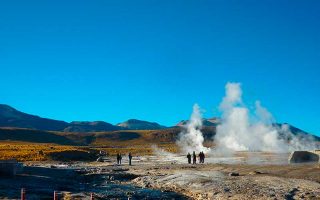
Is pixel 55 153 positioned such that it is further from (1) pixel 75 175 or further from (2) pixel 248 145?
(2) pixel 248 145

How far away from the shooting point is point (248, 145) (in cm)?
13300

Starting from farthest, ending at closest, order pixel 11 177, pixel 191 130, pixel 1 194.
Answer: pixel 191 130
pixel 11 177
pixel 1 194

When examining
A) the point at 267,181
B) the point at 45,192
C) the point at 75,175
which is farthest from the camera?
the point at 75,175

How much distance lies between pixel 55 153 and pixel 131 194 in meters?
51.7

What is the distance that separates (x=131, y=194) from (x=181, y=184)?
17.6ft

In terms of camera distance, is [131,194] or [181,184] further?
[181,184]

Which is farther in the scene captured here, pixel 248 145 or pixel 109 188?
pixel 248 145

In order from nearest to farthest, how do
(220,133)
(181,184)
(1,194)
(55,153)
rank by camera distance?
(1,194) < (181,184) < (55,153) < (220,133)

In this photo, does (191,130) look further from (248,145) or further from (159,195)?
(159,195)

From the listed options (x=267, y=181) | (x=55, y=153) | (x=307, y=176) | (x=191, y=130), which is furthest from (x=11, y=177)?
(x=191, y=130)

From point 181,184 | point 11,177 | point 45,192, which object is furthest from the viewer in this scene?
point 11,177

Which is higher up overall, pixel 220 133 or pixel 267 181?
pixel 220 133

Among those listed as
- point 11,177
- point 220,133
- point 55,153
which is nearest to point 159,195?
point 11,177

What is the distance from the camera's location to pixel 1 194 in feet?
86.9
